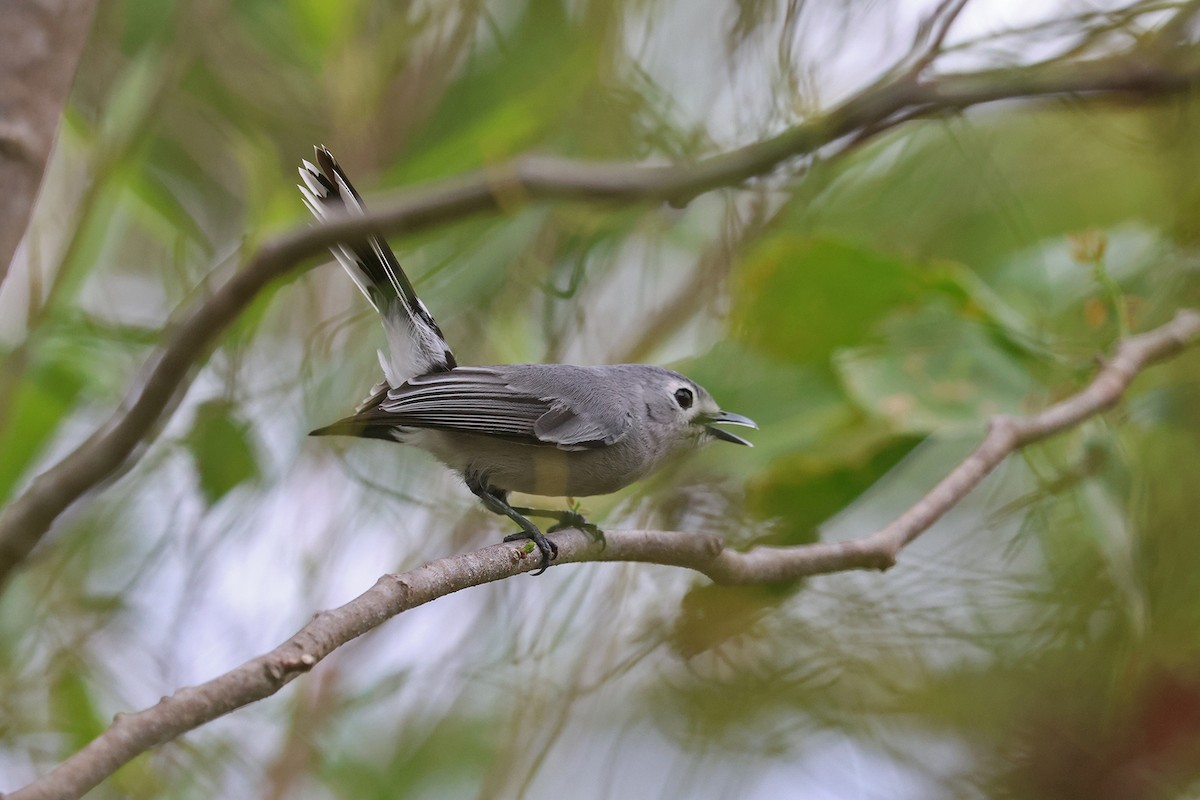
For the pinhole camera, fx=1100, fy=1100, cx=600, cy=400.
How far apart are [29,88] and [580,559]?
1.12m

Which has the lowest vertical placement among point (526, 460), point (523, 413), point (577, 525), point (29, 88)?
point (577, 525)

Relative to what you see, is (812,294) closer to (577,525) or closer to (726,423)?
(726,423)

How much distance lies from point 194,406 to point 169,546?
0.96 ft

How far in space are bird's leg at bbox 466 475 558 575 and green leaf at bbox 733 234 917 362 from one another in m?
0.62

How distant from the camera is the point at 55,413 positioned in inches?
88.8

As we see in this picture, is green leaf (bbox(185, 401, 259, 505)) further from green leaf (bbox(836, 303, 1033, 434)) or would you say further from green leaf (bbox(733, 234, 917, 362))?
green leaf (bbox(836, 303, 1033, 434))

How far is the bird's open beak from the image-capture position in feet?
8.07

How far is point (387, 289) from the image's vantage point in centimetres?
254

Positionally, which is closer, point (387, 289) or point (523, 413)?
point (387, 289)

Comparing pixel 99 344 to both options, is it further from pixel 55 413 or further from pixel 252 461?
pixel 252 461

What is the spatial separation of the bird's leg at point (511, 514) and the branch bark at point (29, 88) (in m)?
1.00

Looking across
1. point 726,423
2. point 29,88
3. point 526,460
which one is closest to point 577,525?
point 526,460

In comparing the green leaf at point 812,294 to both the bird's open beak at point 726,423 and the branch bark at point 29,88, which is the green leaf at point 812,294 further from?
the branch bark at point 29,88

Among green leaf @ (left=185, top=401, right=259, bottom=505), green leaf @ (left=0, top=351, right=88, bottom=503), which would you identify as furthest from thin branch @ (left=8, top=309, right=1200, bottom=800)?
green leaf @ (left=0, top=351, right=88, bottom=503)
